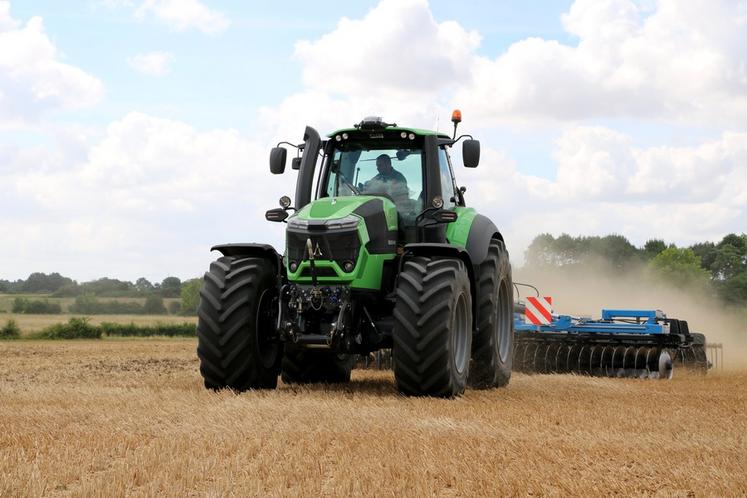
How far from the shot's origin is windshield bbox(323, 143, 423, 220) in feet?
38.5

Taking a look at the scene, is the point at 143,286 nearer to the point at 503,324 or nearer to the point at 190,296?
the point at 190,296

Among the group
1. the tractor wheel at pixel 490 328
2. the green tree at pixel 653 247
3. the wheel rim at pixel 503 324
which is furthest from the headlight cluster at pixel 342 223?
the green tree at pixel 653 247

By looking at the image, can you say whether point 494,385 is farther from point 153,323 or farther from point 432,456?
point 153,323

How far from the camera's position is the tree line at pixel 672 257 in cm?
6556

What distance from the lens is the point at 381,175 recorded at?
11.9 metres

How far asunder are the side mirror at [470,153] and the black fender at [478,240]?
0.73 meters

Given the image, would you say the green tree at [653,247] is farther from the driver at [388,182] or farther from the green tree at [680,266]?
the driver at [388,182]

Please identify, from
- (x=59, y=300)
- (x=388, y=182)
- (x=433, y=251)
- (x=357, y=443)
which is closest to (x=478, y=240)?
(x=388, y=182)

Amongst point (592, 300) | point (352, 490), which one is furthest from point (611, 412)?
point (592, 300)

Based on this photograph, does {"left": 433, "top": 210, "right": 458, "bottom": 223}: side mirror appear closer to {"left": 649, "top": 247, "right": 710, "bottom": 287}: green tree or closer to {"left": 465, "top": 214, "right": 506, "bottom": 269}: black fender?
{"left": 465, "top": 214, "right": 506, "bottom": 269}: black fender

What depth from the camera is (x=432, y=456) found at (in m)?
6.64

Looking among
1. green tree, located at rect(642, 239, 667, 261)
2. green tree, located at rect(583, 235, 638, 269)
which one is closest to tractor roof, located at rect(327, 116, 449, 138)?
green tree, located at rect(583, 235, 638, 269)

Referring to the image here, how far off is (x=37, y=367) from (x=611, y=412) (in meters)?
10.0

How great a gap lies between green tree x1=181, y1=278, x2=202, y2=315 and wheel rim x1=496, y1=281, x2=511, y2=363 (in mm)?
50037
